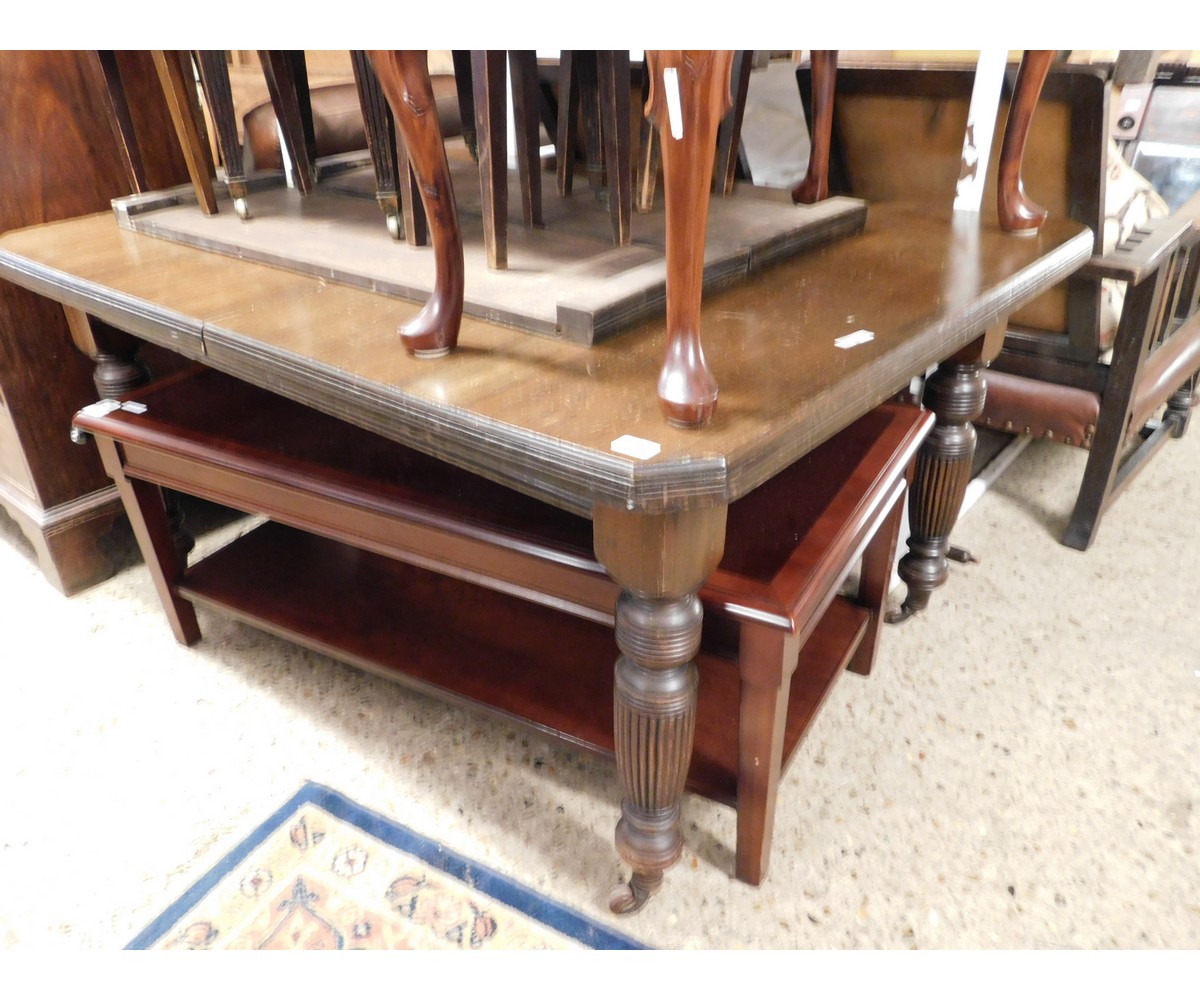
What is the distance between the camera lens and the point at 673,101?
0.53m

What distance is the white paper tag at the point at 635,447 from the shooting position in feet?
1.91

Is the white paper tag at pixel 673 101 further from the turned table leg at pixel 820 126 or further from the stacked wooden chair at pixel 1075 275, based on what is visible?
the stacked wooden chair at pixel 1075 275

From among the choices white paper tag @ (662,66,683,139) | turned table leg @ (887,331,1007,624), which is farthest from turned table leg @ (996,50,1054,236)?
white paper tag @ (662,66,683,139)

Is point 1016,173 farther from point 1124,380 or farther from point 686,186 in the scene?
point 686,186

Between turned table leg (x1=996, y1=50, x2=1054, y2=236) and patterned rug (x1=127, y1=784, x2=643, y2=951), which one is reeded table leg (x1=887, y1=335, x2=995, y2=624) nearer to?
turned table leg (x1=996, y1=50, x2=1054, y2=236)

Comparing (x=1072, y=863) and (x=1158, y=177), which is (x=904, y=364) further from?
(x=1158, y=177)

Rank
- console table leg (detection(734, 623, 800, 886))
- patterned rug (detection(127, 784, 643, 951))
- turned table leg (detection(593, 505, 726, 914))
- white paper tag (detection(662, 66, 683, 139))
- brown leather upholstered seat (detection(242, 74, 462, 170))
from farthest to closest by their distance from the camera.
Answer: brown leather upholstered seat (detection(242, 74, 462, 170))
patterned rug (detection(127, 784, 643, 951))
console table leg (detection(734, 623, 800, 886))
turned table leg (detection(593, 505, 726, 914))
white paper tag (detection(662, 66, 683, 139))

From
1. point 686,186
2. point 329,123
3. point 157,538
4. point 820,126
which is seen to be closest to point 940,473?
point 820,126

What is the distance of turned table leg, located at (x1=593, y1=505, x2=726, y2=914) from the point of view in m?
0.63

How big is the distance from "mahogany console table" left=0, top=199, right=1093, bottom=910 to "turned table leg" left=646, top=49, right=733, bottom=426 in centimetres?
3

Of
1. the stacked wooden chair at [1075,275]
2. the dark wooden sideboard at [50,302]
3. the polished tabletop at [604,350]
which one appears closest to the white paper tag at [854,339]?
the polished tabletop at [604,350]

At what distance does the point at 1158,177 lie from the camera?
2.09m

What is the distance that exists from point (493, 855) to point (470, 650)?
9.0 inches

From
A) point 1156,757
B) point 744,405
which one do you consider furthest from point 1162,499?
point 744,405
